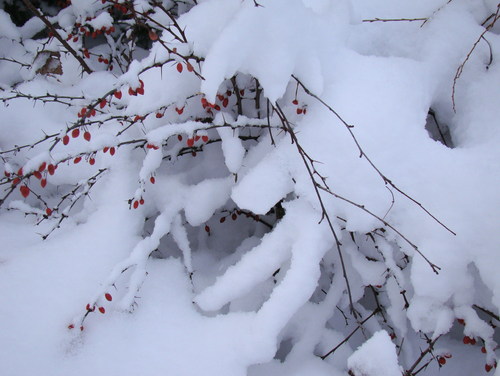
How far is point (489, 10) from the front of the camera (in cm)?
178

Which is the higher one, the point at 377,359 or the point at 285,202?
the point at 285,202

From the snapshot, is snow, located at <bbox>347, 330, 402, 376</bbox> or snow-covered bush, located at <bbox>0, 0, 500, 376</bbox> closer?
snow, located at <bbox>347, 330, 402, 376</bbox>

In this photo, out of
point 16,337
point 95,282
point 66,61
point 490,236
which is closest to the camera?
point 490,236

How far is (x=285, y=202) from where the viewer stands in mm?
1651

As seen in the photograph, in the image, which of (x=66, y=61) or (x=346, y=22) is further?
(x=66, y=61)

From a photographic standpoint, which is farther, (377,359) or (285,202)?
(285,202)

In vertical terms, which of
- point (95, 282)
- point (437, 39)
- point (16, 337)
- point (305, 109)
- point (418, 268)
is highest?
point (437, 39)

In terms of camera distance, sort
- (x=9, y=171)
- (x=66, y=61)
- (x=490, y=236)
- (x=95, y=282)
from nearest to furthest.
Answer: (x=490, y=236) → (x=95, y=282) → (x=9, y=171) → (x=66, y=61)

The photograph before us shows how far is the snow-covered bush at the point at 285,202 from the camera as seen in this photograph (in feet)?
4.59

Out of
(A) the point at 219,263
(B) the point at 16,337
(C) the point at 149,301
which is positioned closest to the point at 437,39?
(A) the point at 219,263

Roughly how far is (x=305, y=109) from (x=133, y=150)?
0.89m

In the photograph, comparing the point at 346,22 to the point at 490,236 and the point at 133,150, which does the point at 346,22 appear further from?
the point at 133,150

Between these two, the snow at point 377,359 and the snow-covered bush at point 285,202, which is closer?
the snow at point 377,359

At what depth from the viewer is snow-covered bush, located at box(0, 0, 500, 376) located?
1.40m
